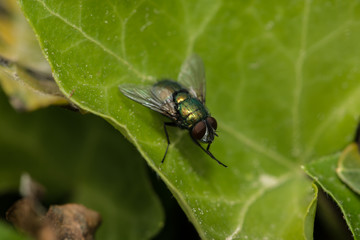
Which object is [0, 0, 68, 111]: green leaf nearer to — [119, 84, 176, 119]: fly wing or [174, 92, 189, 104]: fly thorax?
[119, 84, 176, 119]: fly wing

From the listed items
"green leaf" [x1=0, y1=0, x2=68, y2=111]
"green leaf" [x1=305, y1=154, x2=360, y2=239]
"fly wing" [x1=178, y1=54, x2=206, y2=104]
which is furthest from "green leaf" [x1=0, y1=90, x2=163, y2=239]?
"green leaf" [x1=305, y1=154, x2=360, y2=239]

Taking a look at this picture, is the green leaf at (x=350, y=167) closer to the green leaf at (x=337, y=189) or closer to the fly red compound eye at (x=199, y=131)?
the green leaf at (x=337, y=189)

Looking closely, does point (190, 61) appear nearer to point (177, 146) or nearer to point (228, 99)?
point (228, 99)

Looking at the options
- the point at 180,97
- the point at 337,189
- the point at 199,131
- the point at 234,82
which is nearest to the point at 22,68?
the point at 180,97

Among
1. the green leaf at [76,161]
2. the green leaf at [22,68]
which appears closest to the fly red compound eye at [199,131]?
the green leaf at [76,161]

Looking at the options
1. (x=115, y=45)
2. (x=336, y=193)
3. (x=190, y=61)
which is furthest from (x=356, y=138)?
(x=115, y=45)

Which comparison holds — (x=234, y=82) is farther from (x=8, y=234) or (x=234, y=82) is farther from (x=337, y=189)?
(x=8, y=234)
